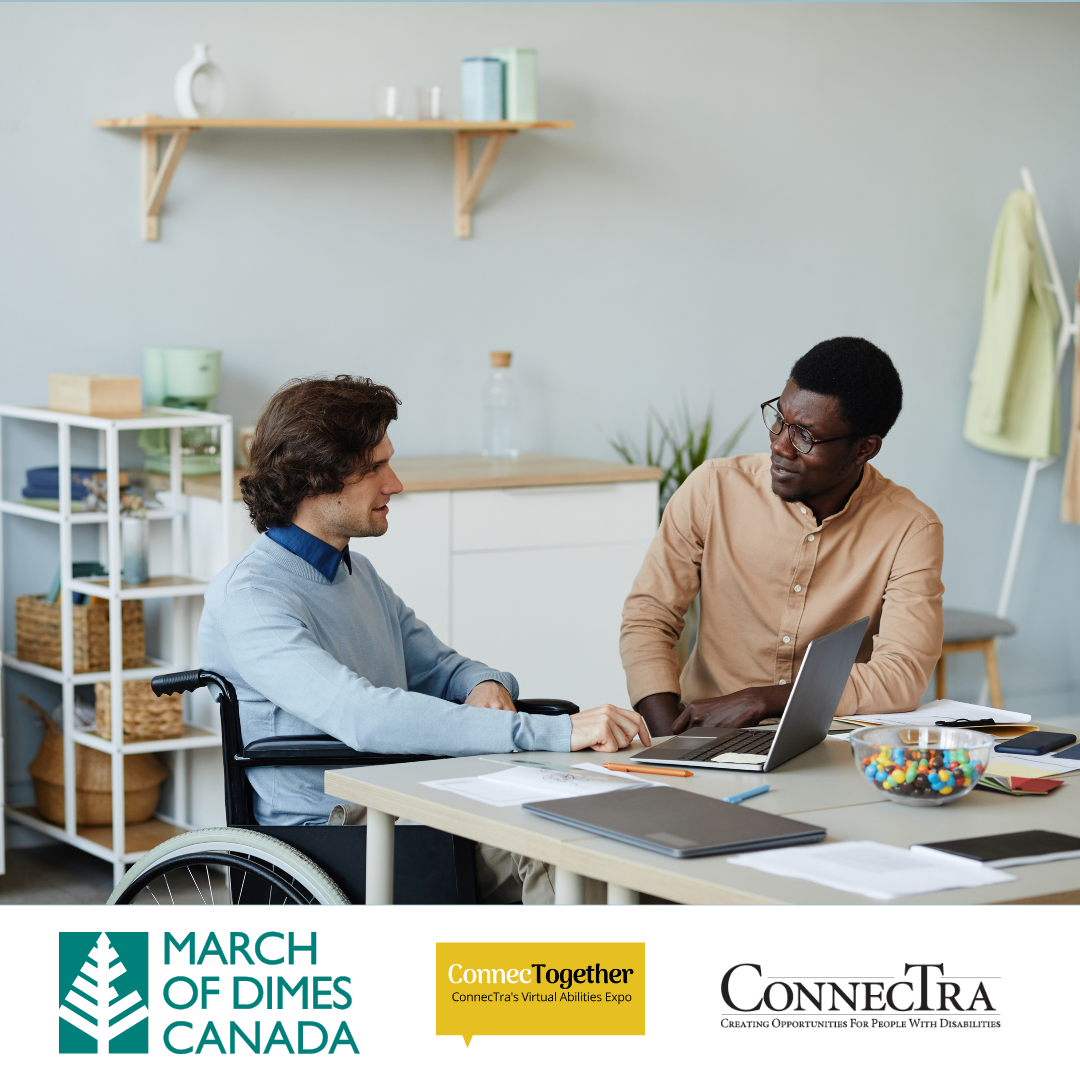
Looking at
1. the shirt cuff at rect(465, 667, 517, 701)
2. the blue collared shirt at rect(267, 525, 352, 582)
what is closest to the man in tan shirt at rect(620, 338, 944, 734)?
the shirt cuff at rect(465, 667, 517, 701)

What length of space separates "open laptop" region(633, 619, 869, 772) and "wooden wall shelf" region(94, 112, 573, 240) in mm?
2193

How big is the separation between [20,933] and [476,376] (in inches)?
111

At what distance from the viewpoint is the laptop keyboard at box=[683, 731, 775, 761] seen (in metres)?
2.00

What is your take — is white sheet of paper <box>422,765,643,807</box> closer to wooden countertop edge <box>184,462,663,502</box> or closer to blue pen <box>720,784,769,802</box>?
blue pen <box>720,784,769,802</box>

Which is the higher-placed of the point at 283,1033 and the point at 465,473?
the point at 465,473

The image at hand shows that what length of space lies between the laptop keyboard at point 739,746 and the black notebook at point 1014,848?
0.44 meters

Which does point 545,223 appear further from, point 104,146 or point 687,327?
point 104,146

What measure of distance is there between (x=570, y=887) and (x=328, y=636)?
75cm

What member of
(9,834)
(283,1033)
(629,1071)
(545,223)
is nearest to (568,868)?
(629,1071)

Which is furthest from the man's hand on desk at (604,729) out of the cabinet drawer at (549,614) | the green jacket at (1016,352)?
the green jacket at (1016,352)

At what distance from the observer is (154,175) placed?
3820mm

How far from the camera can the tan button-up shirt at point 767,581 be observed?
265cm

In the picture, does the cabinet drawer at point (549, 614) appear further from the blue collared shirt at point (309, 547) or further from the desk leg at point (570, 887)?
the desk leg at point (570, 887)

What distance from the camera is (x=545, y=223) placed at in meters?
4.42
